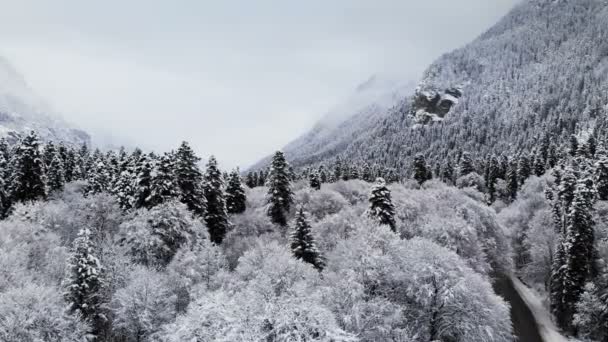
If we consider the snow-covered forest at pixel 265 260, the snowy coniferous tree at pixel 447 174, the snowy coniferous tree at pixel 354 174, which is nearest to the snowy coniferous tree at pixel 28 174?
the snow-covered forest at pixel 265 260

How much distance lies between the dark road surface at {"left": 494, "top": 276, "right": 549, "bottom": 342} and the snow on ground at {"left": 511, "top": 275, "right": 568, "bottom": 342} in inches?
Result: 35.3

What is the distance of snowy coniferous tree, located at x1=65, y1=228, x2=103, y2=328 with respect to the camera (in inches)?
1615

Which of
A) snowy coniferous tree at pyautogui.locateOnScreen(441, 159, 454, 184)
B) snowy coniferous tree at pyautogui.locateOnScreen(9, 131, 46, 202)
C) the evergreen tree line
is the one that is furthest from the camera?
snowy coniferous tree at pyautogui.locateOnScreen(441, 159, 454, 184)

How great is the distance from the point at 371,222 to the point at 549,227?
43.5 m

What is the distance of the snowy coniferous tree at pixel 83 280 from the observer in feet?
135

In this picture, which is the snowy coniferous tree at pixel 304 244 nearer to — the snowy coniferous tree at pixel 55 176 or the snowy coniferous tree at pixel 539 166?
the snowy coniferous tree at pixel 55 176

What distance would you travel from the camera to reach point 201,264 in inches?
1959

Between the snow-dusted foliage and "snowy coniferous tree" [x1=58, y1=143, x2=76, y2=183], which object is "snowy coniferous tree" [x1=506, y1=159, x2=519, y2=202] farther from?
"snowy coniferous tree" [x1=58, y1=143, x2=76, y2=183]

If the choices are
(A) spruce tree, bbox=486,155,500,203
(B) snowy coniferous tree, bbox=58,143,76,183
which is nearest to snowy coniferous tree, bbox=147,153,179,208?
(B) snowy coniferous tree, bbox=58,143,76,183

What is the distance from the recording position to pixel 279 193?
2933 inches

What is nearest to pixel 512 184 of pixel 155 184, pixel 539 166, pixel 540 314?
pixel 539 166

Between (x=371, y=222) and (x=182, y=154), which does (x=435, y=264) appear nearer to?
(x=371, y=222)

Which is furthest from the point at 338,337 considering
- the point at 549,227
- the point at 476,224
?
the point at 549,227

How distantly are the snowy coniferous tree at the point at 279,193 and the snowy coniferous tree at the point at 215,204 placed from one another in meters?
8.92
